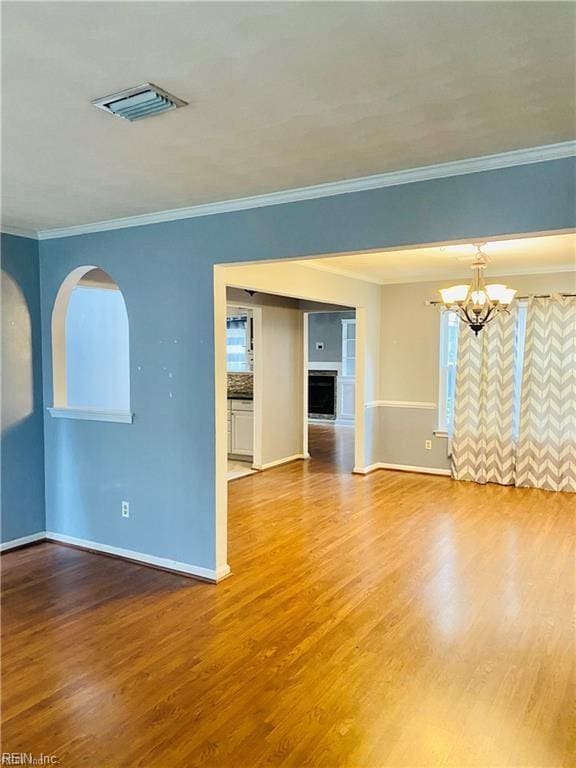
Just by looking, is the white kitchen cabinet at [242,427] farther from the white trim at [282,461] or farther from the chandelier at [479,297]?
the chandelier at [479,297]

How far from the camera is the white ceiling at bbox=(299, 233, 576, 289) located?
4602 mm

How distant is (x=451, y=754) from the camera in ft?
6.64

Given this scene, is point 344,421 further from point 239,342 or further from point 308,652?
point 308,652

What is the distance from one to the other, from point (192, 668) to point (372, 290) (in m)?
5.14

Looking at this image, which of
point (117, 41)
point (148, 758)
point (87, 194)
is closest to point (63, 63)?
point (117, 41)

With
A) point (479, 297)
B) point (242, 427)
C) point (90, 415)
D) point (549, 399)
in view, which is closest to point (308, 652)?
point (90, 415)

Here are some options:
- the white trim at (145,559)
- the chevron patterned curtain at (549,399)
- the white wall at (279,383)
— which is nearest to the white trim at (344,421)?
the white wall at (279,383)

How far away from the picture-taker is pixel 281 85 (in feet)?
5.95

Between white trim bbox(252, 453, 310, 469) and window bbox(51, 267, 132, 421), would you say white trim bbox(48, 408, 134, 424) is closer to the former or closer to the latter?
window bbox(51, 267, 132, 421)

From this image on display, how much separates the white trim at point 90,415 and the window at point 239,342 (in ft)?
19.3

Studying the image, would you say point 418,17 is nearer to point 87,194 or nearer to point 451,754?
point 87,194

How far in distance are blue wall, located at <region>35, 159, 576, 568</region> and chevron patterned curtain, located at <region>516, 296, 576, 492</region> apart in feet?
12.5

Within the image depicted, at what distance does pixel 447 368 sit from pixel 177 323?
4.02 m

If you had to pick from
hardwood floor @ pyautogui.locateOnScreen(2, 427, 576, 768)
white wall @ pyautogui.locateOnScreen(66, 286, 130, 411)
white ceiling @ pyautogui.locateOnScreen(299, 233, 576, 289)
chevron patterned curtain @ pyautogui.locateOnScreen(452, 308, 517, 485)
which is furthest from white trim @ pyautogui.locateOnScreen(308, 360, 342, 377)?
hardwood floor @ pyautogui.locateOnScreen(2, 427, 576, 768)
